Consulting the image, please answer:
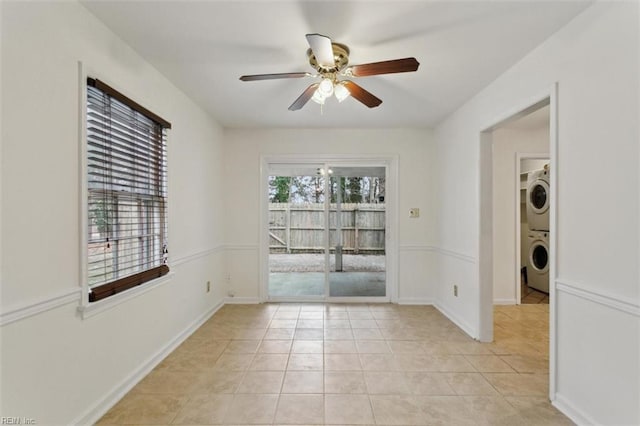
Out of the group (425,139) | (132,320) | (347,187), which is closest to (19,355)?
(132,320)

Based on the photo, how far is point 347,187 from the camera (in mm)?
4199

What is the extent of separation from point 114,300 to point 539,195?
17.2 feet

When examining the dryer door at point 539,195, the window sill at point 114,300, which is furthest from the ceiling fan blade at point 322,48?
the dryer door at point 539,195

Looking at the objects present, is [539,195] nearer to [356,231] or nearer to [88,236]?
[356,231]

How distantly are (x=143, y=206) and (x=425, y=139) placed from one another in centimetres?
342

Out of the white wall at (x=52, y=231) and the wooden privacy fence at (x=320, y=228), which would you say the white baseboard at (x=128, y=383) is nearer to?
the white wall at (x=52, y=231)

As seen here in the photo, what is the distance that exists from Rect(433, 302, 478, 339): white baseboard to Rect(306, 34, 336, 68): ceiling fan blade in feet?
9.08

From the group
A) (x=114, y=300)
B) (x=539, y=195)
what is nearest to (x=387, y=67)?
(x=114, y=300)

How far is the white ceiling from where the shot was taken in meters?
1.67

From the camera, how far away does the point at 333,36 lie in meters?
1.93

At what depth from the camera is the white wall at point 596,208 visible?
1.45 meters

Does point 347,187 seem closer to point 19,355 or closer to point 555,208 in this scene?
point 555,208

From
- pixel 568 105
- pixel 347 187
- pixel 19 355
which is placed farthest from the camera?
pixel 347 187

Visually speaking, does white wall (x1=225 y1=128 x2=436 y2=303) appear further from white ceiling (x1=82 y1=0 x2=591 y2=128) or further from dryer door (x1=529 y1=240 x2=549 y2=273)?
dryer door (x1=529 y1=240 x2=549 y2=273)
